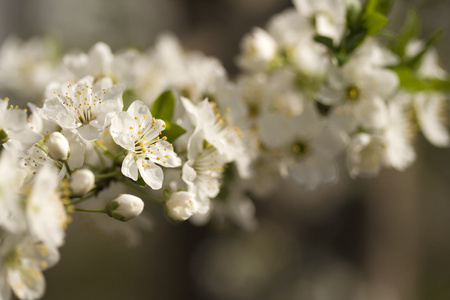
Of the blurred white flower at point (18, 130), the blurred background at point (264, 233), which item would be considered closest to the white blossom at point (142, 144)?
the blurred white flower at point (18, 130)

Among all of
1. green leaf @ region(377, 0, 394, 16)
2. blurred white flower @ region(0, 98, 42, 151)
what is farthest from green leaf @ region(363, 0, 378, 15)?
blurred white flower @ region(0, 98, 42, 151)

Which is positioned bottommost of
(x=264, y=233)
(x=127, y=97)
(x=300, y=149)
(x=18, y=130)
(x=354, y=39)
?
(x=264, y=233)

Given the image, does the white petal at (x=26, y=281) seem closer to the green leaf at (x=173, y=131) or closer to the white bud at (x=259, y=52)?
the green leaf at (x=173, y=131)

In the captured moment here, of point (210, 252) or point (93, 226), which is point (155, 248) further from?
point (93, 226)

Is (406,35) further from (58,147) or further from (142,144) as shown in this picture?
(58,147)

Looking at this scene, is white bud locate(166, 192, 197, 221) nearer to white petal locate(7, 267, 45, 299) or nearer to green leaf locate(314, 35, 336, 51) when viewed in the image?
white petal locate(7, 267, 45, 299)

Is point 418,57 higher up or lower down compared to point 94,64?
lower down

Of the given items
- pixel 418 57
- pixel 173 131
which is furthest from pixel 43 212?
pixel 418 57
